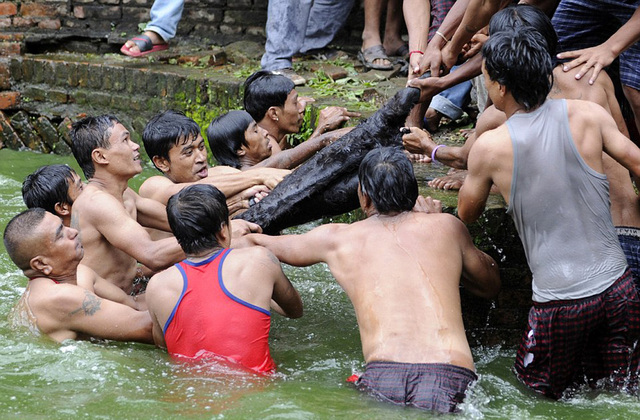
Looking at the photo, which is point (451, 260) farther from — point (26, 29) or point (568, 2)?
point (26, 29)

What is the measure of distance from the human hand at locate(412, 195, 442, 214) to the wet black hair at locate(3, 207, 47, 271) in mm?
1911

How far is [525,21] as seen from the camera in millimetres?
4039

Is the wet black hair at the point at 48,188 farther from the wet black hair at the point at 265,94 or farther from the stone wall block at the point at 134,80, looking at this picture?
the stone wall block at the point at 134,80

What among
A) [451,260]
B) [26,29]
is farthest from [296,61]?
[451,260]

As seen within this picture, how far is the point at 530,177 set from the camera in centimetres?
368

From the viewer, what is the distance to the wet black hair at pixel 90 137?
493cm

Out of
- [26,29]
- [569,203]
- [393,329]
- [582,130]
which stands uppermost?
[582,130]

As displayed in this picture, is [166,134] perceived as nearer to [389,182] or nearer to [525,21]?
[389,182]

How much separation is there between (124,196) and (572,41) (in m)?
2.72

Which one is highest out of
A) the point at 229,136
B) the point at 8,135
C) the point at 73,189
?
the point at 229,136

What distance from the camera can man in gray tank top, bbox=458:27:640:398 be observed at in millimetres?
3652

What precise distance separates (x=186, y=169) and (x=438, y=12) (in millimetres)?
2655

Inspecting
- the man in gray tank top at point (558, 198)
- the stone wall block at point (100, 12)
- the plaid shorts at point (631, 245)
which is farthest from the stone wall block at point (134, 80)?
the plaid shorts at point (631, 245)

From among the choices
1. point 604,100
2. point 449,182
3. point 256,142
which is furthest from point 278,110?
point 604,100
